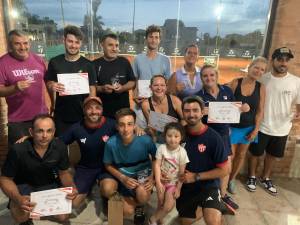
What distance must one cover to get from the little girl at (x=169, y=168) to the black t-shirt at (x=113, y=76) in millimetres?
1025

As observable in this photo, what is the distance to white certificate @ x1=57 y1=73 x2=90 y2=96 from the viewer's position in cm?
294

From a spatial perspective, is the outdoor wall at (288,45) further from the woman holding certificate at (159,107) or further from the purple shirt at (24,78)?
the woman holding certificate at (159,107)

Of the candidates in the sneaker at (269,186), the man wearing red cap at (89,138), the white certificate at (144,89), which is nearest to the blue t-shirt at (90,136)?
the man wearing red cap at (89,138)

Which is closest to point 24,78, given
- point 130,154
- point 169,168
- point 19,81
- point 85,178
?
point 19,81

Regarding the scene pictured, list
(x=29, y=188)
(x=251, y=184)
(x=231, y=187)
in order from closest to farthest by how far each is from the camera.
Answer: (x=29, y=188) < (x=231, y=187) < (x=251, y=184)

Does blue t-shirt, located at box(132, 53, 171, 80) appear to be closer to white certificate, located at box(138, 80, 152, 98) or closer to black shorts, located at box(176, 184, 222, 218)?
white certificate, located at box(138, 80, 152, 98)

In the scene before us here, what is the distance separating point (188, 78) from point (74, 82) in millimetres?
1389

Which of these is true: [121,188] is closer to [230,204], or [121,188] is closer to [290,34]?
[230,204]

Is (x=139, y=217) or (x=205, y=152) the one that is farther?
(x=139, y=217)

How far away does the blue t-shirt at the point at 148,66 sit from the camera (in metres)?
3.41

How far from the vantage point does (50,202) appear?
2.44 meters

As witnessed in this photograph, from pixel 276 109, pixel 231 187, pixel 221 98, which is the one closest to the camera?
pixel 221 98

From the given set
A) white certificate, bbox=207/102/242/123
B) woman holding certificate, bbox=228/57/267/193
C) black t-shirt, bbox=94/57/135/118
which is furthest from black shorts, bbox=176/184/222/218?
black t-shirt, bbox=94/57/135/118

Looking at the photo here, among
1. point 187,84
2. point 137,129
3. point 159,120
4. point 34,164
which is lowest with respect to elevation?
point 34,164
